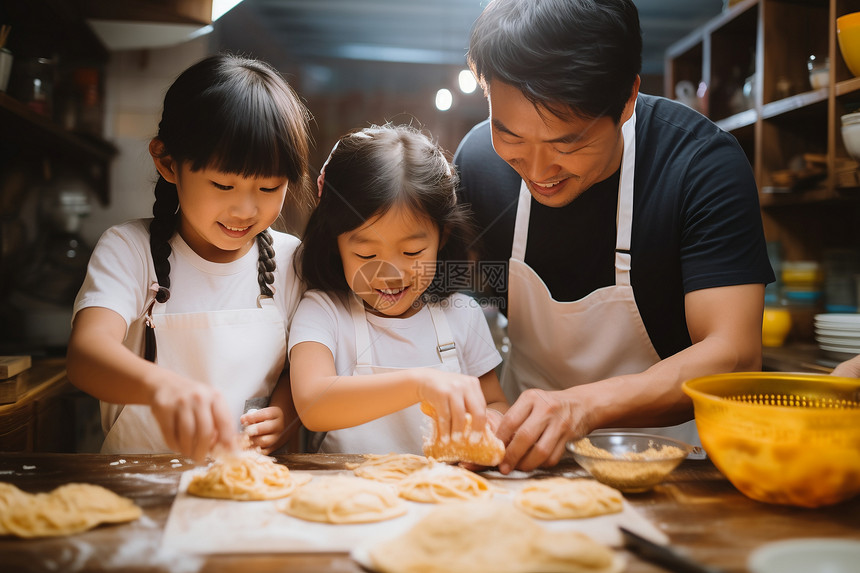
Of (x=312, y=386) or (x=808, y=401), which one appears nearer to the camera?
(x=808, y=401)

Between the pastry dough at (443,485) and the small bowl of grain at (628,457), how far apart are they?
176 millimetres

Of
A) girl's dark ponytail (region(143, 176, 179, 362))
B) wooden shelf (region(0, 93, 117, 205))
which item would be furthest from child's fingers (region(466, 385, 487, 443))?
wooden shelf (region(0, 93, 117, 205))

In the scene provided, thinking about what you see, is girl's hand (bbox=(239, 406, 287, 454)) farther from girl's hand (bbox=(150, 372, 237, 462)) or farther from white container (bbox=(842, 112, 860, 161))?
white container (bbox=(842, 112, 860, 161))

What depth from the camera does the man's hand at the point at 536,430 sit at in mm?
1127

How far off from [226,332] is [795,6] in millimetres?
2317

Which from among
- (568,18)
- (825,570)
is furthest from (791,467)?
(568,18)

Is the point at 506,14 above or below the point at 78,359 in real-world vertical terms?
above

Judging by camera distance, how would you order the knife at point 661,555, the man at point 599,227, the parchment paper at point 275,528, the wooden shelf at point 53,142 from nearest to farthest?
the knife at point 661,555
the parchment paper at point 275,528
the man at point 599,227
the wooden shelf at point 53,142

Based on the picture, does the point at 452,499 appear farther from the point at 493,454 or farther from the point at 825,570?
the point at 825,570

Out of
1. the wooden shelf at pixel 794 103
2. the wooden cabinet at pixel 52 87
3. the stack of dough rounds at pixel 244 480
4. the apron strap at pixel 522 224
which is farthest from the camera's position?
the wooden shelf at pixel 794 103

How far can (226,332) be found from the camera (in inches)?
51.5

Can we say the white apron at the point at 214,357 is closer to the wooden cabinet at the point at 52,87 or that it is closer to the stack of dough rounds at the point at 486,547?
the stack of dough rounds at the point at 486,547

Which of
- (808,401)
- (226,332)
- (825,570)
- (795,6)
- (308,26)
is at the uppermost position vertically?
(795,6)

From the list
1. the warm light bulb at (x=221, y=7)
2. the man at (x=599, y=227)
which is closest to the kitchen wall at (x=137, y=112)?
the warm light bulb at (x=221, y=7)
